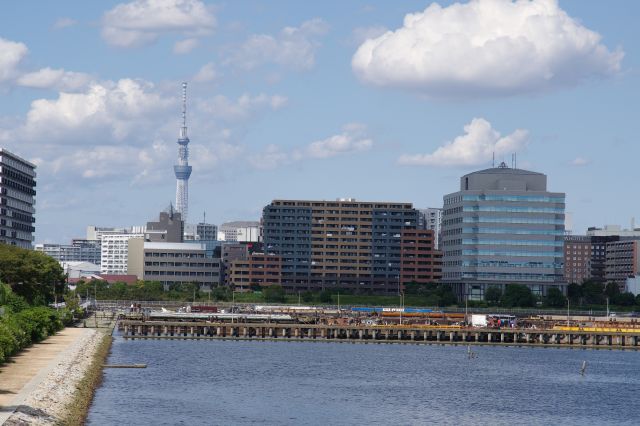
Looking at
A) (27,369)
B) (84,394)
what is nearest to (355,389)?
(84,394)

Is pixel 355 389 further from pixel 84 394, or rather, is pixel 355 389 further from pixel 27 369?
pixel 27 369

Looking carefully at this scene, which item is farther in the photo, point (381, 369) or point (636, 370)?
point (636, 370)

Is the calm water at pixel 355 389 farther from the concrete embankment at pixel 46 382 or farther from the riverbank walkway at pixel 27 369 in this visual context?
the riverbank walkway at pixel 27 369

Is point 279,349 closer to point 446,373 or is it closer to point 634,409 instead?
point 446,373

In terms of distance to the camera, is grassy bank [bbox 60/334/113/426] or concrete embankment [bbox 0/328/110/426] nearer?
concrete embankment [bbox 0/328/110/426]

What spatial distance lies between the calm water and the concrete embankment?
281cm

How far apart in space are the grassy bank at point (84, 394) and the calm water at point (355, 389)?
3.49 feet

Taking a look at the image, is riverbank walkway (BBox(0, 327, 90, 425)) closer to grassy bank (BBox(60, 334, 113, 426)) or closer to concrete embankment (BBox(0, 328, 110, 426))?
concrete embankment (BBox(0, 328, 110, 426))

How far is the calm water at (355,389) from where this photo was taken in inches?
4200

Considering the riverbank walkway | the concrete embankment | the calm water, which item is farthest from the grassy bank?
the riverbank walkway

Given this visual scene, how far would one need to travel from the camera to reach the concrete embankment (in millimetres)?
81500

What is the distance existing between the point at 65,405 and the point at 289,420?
65.2 ft

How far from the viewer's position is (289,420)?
10300 cm

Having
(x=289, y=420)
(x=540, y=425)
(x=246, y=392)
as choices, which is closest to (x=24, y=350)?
(x=246, y=392)
